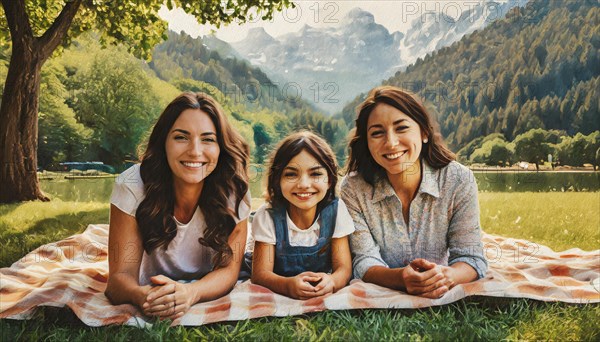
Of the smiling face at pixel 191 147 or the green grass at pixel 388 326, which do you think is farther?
the smiling face at pixel 191 147

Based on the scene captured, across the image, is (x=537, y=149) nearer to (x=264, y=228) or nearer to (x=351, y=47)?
(x=351, y=47)

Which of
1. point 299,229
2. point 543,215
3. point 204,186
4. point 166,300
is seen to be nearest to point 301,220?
point 299,229

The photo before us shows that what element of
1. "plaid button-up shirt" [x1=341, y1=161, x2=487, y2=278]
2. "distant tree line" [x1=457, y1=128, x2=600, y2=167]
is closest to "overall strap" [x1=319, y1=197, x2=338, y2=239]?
"plaid button-up shirt" [x1=341, y1=161, x2=487, y2=278]

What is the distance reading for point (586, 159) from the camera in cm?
416

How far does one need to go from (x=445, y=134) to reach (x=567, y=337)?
6.09 feet

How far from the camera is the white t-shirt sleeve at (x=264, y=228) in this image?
2.38 m

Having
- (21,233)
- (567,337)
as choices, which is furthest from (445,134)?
(21,233)

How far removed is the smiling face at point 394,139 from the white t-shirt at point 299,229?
0.30 meters

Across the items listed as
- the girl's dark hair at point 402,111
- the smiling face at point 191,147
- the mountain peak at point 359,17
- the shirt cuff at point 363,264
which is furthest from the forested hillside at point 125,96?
the shirt cuff at point 363,264

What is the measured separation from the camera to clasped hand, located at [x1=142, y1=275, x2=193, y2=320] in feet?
6.75

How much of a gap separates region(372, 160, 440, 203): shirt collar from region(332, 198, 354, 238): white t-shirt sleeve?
6.3 inches

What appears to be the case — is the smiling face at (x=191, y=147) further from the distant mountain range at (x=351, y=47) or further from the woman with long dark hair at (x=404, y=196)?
the distant mountain range at (x=351, y=47)

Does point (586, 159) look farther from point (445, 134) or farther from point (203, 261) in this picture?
point (203, 261)

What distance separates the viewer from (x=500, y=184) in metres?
3.98
